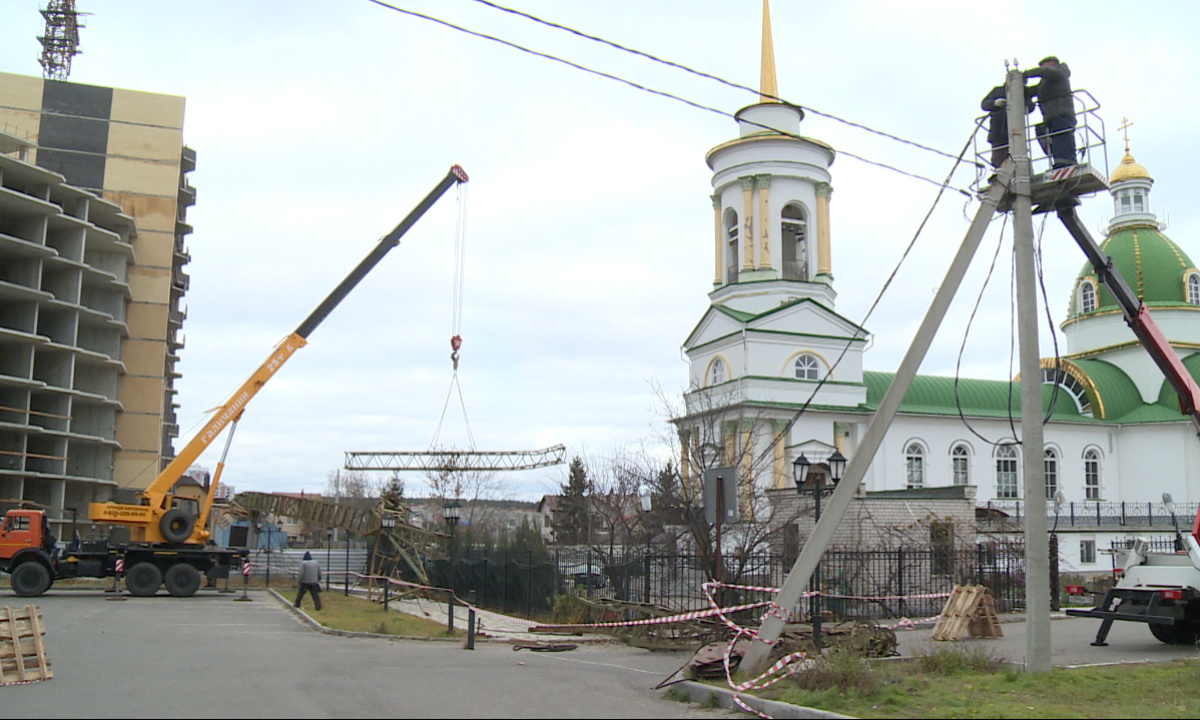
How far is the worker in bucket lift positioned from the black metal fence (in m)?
9.50

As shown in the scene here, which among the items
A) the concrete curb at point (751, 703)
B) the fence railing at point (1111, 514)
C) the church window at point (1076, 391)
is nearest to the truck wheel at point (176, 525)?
the concrete curb at point (751, 703)

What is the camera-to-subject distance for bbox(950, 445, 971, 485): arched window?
44.4 metres

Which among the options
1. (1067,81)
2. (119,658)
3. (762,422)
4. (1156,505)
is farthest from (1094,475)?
(119,658)

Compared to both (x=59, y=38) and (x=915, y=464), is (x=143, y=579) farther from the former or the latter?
(x=59, y=38)

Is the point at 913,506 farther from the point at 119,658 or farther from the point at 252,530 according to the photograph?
the point at 252,530

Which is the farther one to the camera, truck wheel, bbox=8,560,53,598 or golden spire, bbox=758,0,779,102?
golden spire, bbox=758,0,779,102

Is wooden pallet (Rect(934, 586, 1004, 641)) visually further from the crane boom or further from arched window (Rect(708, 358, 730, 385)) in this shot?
arched window (Rect(708, 358, 730, 385))

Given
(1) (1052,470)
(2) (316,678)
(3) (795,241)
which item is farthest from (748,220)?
(2) (316,678)

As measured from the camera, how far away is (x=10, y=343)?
45688 millimetres

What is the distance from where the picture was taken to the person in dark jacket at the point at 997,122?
47.3 feet

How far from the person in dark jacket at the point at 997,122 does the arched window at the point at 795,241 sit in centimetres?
2866

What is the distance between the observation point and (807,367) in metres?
42.0

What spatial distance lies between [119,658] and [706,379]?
104 feet

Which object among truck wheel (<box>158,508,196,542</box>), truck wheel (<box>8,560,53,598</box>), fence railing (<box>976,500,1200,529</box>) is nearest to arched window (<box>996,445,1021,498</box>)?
fence railing (<box>976,500,1200,529</box>)
